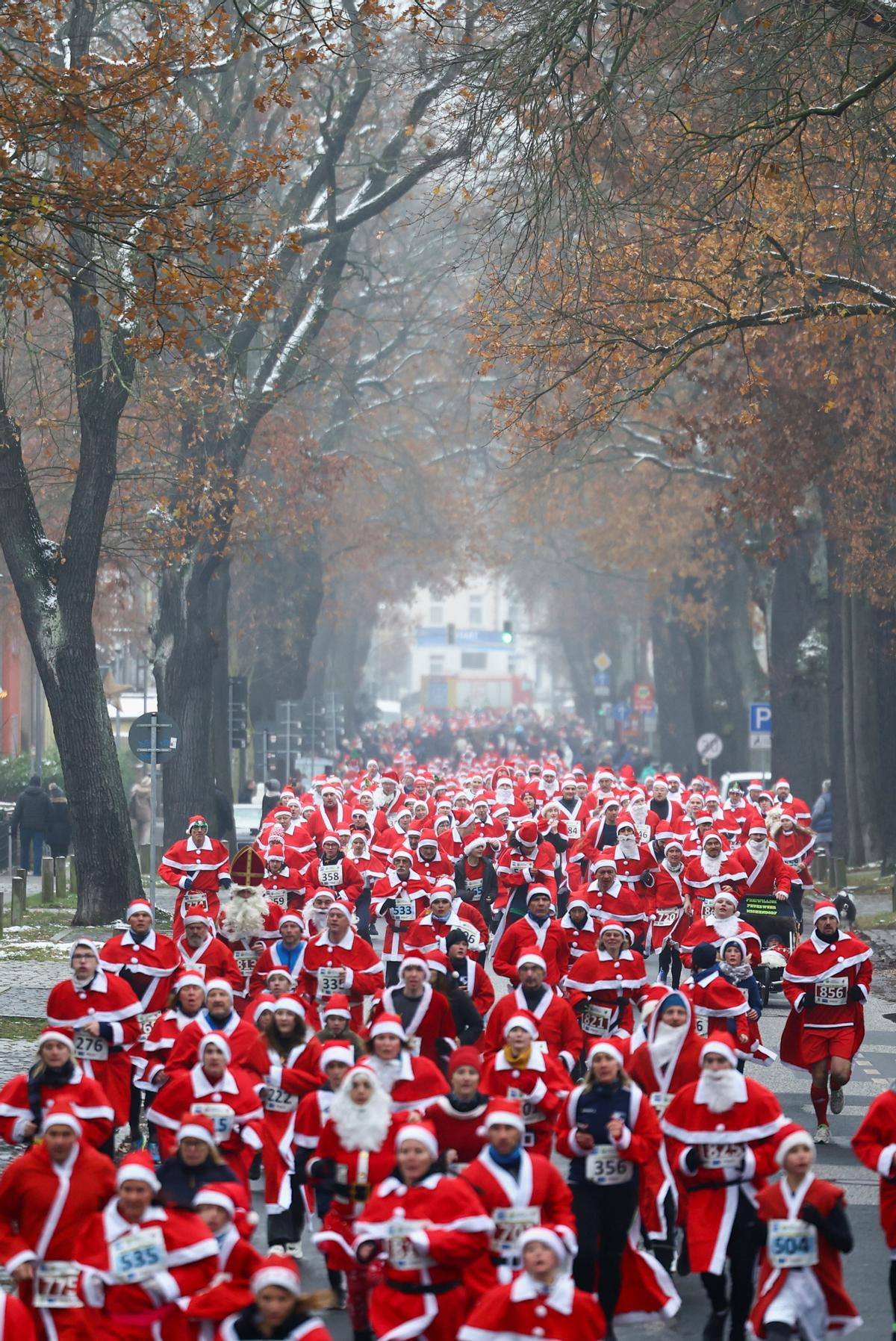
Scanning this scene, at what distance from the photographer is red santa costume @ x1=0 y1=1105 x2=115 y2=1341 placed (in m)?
8.51

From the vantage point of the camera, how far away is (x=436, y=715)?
118 meters

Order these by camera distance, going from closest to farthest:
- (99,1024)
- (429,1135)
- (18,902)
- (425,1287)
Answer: (425,1287) < (429,1135) < (99,1024) < (18,902)

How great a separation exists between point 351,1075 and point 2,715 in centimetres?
5077

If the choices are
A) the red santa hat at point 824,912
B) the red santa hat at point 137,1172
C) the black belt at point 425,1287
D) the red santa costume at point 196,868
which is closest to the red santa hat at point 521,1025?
the black belt at point 425,1287

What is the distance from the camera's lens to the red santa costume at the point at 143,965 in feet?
45.4

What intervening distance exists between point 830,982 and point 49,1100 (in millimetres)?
6025

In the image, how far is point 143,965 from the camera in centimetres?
1388

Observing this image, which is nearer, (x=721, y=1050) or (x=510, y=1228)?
(x=510, y=1228)

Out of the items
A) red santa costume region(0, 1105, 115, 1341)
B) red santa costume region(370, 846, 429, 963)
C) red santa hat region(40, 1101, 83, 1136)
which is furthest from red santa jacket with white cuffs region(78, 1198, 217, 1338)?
red santa costume region(370, 846, 429, 963)

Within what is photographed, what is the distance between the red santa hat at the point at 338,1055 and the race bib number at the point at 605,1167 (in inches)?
52.0

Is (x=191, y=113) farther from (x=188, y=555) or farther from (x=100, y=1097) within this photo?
(x=100, y=1097)

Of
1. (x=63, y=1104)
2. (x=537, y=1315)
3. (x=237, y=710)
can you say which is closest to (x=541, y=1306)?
(x=537, y=1315)

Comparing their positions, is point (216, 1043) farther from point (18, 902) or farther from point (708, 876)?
point (18, 902)

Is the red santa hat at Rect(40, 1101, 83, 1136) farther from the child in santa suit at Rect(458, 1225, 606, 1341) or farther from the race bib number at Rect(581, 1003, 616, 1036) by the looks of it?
the race bib number at Rect(581, 1003, 616, 1036)
